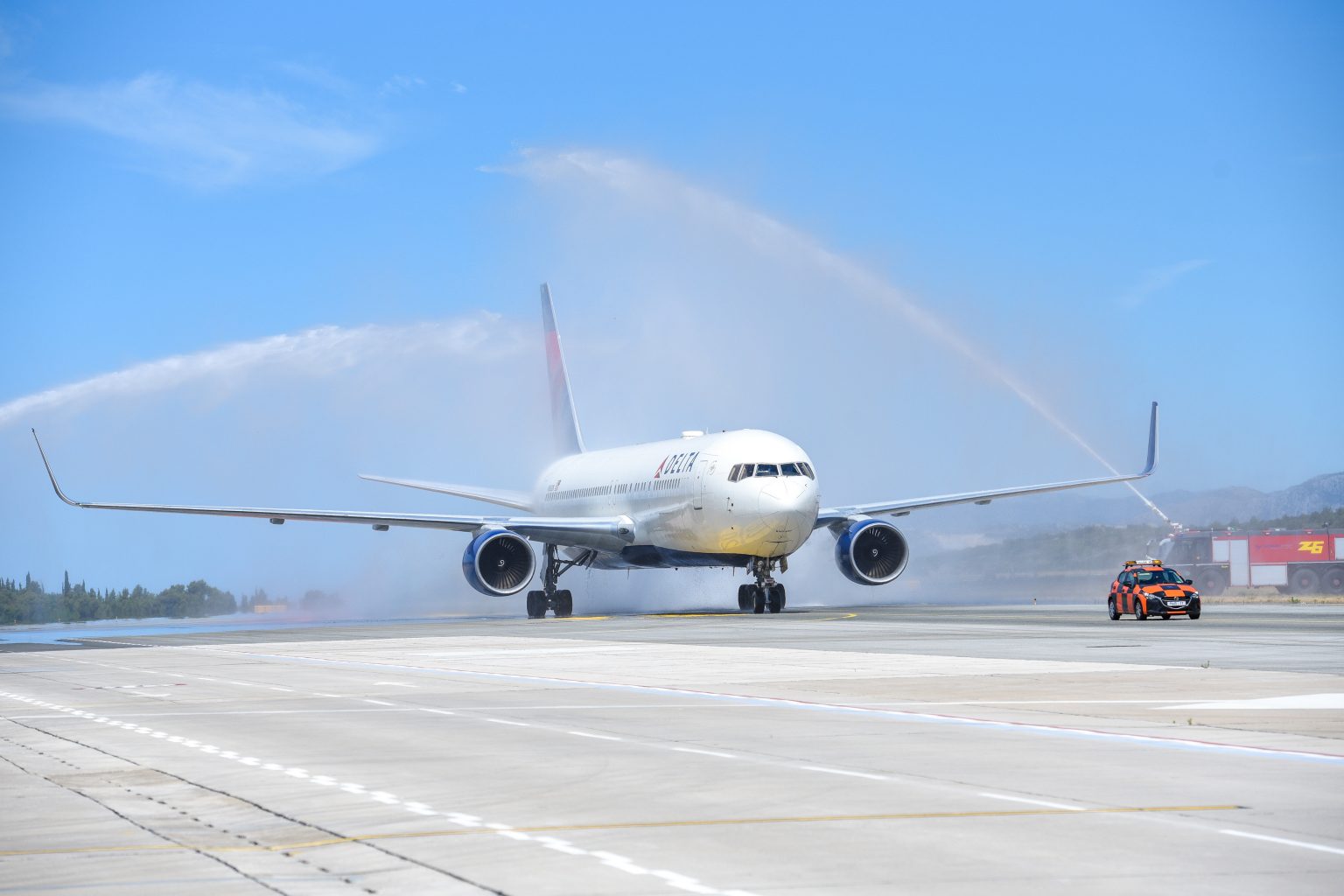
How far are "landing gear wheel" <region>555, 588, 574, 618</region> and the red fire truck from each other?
26.7 metres

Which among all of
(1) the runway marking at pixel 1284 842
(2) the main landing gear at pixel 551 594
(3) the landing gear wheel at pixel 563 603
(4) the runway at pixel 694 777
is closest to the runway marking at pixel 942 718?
(4) the runway at pixel 694 777

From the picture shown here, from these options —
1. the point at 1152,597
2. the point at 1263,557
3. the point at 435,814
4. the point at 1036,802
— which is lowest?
the point at 435,814

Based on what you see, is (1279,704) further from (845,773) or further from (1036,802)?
(1036,802)

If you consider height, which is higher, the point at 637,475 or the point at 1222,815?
the point at 637,475

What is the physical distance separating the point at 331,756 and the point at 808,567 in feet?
177

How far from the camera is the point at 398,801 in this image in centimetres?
1151

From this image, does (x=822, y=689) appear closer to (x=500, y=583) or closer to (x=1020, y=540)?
(x=500, y=583)

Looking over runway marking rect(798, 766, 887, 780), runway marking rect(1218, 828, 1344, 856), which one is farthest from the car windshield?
runway marking rect(1218, 828, 1344, 856)

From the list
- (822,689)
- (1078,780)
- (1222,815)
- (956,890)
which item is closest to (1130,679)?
(822,689)

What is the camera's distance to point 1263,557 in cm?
7188

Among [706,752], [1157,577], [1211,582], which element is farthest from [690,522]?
[706,752]

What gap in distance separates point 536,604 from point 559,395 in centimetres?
1820

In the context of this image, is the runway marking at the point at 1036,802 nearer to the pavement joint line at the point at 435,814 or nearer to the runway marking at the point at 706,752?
the pavement joint line at the point at 435,814

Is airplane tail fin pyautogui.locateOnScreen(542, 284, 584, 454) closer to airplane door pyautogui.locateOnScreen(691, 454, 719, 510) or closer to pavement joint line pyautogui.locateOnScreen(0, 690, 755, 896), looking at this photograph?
airplane door pyautogui.locateOnScreen(691, 454, 719, 510)
